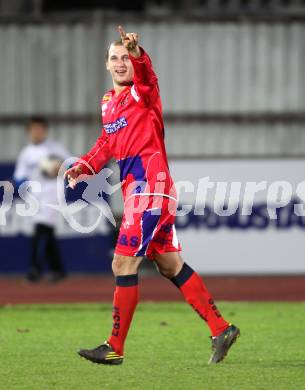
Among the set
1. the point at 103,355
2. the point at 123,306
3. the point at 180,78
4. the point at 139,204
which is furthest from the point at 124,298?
the point at 180,78

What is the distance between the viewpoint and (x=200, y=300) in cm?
886

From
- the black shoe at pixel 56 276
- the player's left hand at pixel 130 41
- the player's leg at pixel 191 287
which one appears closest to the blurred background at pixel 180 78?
the black shoe at pixel 56 276

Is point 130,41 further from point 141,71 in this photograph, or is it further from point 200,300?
point 200,300

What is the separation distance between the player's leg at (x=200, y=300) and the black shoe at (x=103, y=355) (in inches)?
27.1

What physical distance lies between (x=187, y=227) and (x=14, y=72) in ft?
12.9

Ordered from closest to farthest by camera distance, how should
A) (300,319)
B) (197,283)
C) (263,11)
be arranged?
(197,283) → (300,319) → (263,11)

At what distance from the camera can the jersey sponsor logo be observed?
873cm

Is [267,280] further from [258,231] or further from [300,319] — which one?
[300,319]

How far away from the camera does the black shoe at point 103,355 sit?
8.58 m

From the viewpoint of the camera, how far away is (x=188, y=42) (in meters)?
20.2

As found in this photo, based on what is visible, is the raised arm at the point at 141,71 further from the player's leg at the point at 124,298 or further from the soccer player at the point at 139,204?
the player's leg at the point at 124,298

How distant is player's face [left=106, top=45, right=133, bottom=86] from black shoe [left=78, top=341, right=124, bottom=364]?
187cm

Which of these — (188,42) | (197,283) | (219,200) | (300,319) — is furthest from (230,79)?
(197,283)

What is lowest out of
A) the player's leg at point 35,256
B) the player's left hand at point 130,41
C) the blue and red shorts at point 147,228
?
the player's leg at point 35,256
